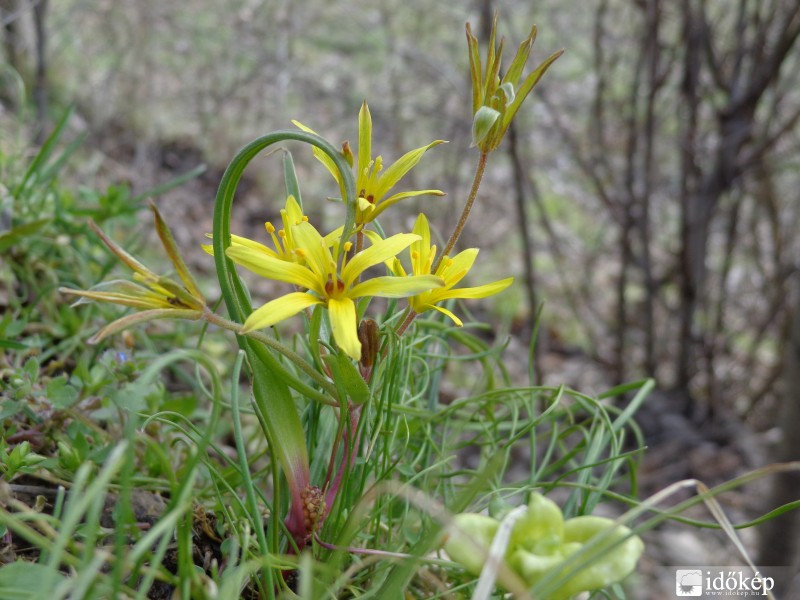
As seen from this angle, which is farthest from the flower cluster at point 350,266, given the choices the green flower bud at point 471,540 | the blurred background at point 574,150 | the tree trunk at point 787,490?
the tree trunk at point 787,490

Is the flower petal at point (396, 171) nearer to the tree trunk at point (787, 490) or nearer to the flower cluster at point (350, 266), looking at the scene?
the flower cluster at point (350, 266)

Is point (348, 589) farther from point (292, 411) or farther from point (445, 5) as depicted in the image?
point (445, 5)

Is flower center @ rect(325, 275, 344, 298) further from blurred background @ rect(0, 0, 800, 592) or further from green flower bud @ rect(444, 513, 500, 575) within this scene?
blurred background @ rect(0, 0, 800, 592)

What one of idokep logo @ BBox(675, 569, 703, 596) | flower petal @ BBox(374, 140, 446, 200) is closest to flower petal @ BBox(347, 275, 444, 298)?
flower petal @ BBox(374, 140, 446, 200)

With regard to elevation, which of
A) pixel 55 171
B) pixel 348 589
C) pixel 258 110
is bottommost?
pixel 348 589

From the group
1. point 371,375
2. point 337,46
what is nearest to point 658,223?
point 337,46

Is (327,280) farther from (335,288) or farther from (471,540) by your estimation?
(471,540)

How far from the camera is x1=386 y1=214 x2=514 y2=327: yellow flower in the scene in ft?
2.02

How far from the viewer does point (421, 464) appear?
0.87 m

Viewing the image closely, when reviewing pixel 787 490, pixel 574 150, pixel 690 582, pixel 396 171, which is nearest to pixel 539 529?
pixel 396 171

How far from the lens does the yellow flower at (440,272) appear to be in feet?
2.02

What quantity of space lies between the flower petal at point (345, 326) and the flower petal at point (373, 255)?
2 centimetres

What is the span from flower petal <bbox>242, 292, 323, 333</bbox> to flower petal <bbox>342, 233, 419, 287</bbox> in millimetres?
48

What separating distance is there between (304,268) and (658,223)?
3.18 m
